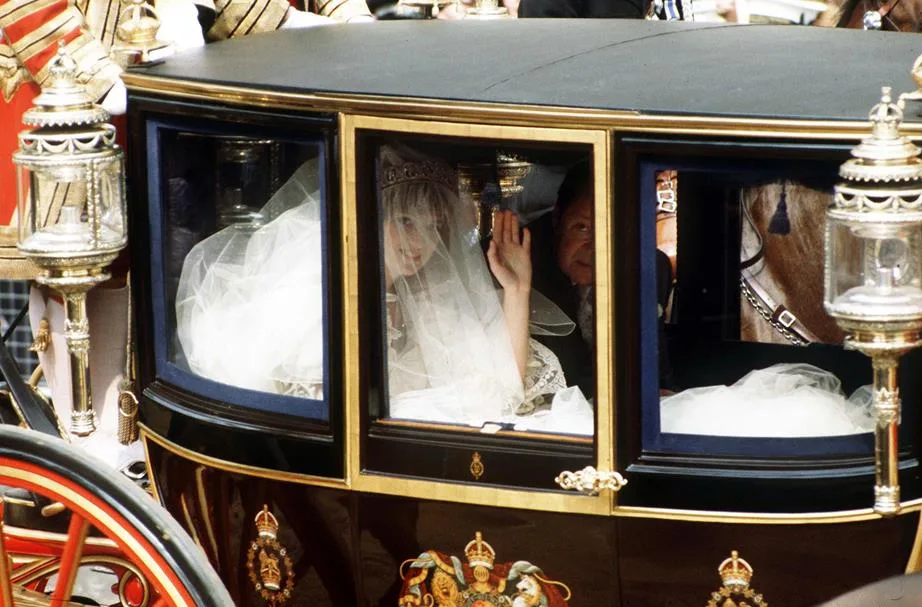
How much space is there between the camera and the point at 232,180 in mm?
3037

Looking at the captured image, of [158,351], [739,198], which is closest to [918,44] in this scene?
[739,198]

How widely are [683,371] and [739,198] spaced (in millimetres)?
332

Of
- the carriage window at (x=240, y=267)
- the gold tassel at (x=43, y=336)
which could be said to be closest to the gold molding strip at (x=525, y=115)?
the carriage window at (x=240, y=267)

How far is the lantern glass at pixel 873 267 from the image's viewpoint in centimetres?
233

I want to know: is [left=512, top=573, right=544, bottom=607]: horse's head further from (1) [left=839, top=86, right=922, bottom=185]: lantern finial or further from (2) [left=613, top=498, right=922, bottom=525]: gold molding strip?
(1) [left=839, top=86, right=922, bottom=185]: lantern finial

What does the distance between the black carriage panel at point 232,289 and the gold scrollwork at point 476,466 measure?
0.73ft

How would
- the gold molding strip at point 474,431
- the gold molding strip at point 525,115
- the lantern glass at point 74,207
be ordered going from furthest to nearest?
the lantern glass at point 74,207
the gold molding strip at point 474,431
the gold molding strip at point 525,115

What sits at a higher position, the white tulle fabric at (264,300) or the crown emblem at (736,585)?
the white tulle fabric at (264,300)

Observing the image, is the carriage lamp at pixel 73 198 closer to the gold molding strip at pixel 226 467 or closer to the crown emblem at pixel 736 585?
the gold molding strip at pixel 226 467

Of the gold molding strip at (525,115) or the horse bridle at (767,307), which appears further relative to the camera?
the horse bridle at (767,307)

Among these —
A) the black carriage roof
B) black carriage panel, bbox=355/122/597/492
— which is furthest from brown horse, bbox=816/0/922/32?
black carriage panel, bbox=355/122/597/492

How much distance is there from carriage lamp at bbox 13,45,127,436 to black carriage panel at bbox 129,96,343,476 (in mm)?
87

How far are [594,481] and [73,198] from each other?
3.24 ft

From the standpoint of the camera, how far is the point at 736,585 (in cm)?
259
